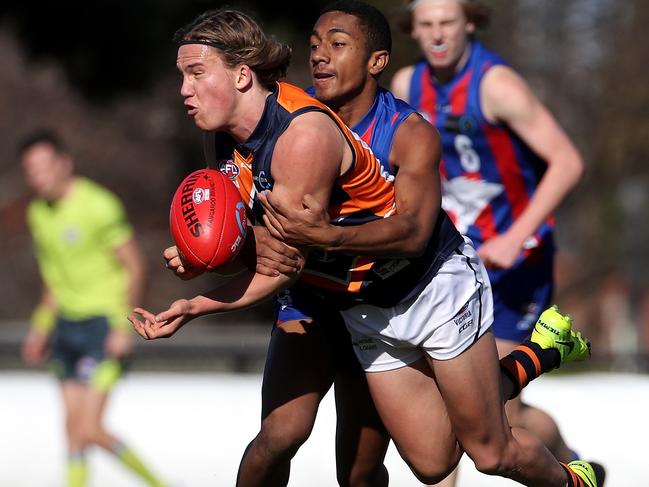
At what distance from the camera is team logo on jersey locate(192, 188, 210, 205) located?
367 centimetres

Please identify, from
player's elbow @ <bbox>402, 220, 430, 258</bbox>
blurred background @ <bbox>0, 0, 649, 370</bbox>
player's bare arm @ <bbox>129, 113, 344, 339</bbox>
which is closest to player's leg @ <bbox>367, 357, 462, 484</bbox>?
player's elbow @ <bbox>402, 220, 430, 258</bbox>

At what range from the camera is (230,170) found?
3.93 metres

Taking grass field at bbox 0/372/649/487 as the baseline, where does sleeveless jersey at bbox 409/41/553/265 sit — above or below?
above

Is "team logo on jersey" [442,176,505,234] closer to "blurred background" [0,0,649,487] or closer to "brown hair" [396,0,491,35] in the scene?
"brown hair" [396,0,491,35]

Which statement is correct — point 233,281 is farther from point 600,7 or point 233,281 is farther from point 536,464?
point 600,7

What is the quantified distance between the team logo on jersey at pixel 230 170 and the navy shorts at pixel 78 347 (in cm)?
336

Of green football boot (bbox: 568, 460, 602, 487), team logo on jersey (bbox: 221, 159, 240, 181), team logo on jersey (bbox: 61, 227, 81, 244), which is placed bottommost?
team logo on jersey (bbox: 61, 227, 81, 244)

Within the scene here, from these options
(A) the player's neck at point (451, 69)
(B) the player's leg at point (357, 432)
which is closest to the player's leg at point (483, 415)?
(B) the player's leg at point (357, 432)

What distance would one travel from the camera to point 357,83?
3994 mm

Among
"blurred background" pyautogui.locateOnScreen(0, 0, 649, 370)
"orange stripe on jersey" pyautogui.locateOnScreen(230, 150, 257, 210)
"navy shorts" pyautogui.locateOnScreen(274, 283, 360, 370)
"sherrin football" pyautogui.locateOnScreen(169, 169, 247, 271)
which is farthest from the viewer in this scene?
"blurred background" pyautogui.locateOnScreen(0, 0, 649, 370)

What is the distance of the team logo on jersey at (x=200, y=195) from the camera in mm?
3666

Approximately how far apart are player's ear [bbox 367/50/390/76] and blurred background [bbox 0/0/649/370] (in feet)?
30.7

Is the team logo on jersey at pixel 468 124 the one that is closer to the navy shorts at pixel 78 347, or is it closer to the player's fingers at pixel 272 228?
the player's fingers at pixel 272 228

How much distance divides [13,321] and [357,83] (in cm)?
1804
